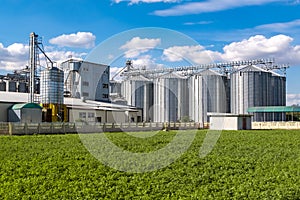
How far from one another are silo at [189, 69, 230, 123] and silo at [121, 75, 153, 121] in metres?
5.83

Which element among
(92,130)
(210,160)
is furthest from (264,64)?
(210,160)

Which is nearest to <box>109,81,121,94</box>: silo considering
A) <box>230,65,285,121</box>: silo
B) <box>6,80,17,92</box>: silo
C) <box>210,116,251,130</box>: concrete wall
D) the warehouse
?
the warehouse

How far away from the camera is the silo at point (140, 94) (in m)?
53.2

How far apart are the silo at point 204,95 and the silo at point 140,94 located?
5.83 meters

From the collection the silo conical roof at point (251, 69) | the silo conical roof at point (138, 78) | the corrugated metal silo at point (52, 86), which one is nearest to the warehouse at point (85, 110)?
the corrugated metal silo at point (52, 86)

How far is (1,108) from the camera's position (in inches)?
1391

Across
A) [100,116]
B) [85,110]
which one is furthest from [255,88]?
[85,110]

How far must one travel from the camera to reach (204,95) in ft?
159

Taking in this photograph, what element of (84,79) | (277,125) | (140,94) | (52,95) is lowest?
(277,125)

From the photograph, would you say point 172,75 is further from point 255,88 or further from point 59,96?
point 59,96

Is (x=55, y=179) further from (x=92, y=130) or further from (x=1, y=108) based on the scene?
(x=1, y=108)

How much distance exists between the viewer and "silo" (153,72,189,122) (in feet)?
147

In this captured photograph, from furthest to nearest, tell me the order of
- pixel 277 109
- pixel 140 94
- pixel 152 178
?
pixel 277 109 → pixel 140 94 → pixel 152 178

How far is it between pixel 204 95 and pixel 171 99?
4087 millimetres
